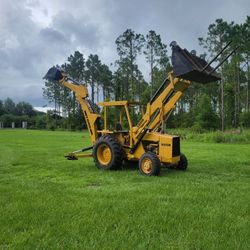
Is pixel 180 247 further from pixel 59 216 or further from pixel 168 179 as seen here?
pixel 168 179

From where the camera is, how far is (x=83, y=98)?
11.5 m

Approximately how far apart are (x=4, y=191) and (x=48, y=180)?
1541 mm

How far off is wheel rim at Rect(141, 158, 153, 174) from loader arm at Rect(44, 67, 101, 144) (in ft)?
8.06

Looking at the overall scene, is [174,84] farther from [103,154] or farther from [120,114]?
[103,154]

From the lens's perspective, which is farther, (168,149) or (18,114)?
(18,114)

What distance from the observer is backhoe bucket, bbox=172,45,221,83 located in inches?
334

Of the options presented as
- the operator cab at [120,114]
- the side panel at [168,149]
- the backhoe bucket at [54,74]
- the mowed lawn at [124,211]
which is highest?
the backhoe bucket at [54,74]

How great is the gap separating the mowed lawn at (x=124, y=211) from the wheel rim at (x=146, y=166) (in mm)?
300

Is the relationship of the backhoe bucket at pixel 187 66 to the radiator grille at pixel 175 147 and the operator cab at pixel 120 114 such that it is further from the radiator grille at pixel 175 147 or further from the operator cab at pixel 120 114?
the operator cab at pixel 120 114

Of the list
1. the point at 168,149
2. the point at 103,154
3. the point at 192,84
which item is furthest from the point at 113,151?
the point at 192,84

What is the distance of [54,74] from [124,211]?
789 cm

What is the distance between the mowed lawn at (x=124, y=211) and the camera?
13.2ft

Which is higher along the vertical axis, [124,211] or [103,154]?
[103,154]

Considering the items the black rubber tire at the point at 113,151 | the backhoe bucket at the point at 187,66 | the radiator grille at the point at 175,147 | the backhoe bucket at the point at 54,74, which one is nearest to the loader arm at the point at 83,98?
the backhoe bucket at the point at 54,74
